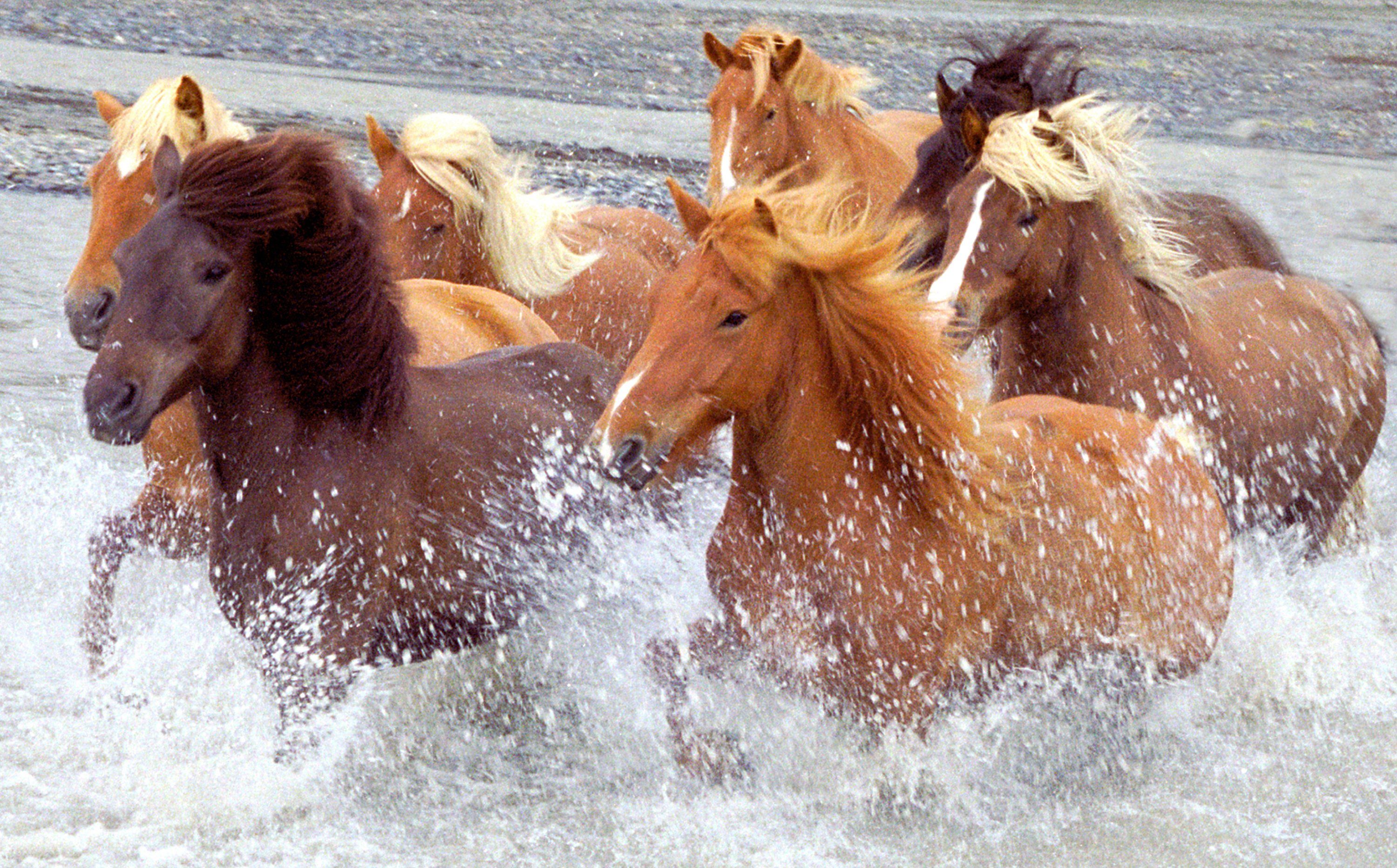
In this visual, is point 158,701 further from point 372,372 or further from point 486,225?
point 486,225

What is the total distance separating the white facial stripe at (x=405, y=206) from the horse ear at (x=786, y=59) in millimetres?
1626

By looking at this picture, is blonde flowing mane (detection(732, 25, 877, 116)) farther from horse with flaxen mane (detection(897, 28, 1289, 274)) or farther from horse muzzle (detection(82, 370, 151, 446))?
horse muzzle (detection(82, 370, 151, 446))

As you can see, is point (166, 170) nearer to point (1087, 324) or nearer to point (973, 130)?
point (973, 130)

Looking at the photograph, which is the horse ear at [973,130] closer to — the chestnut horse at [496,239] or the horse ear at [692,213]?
the horse ear at [692,213]

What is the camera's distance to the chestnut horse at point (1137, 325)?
4293 mm

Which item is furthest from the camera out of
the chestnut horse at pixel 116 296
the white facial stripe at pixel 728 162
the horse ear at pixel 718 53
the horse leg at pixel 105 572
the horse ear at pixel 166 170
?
the horse ear at pixel 718 53

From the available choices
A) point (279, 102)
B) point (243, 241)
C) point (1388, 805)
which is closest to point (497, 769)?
point (243, 241)

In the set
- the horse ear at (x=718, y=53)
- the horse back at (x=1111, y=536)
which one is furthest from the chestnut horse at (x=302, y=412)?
the horse ear at (x=718, y=53)

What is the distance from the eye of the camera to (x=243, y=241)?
3.56 metres

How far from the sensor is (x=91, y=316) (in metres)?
4.10

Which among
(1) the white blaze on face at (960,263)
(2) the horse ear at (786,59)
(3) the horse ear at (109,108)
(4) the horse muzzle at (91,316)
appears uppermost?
(1) the white blaze on face at (960,263)

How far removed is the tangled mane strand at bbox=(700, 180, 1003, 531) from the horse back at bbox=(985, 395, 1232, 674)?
19 centimetres

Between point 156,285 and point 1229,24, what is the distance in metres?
24.4

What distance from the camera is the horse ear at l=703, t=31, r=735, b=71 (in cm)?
677
